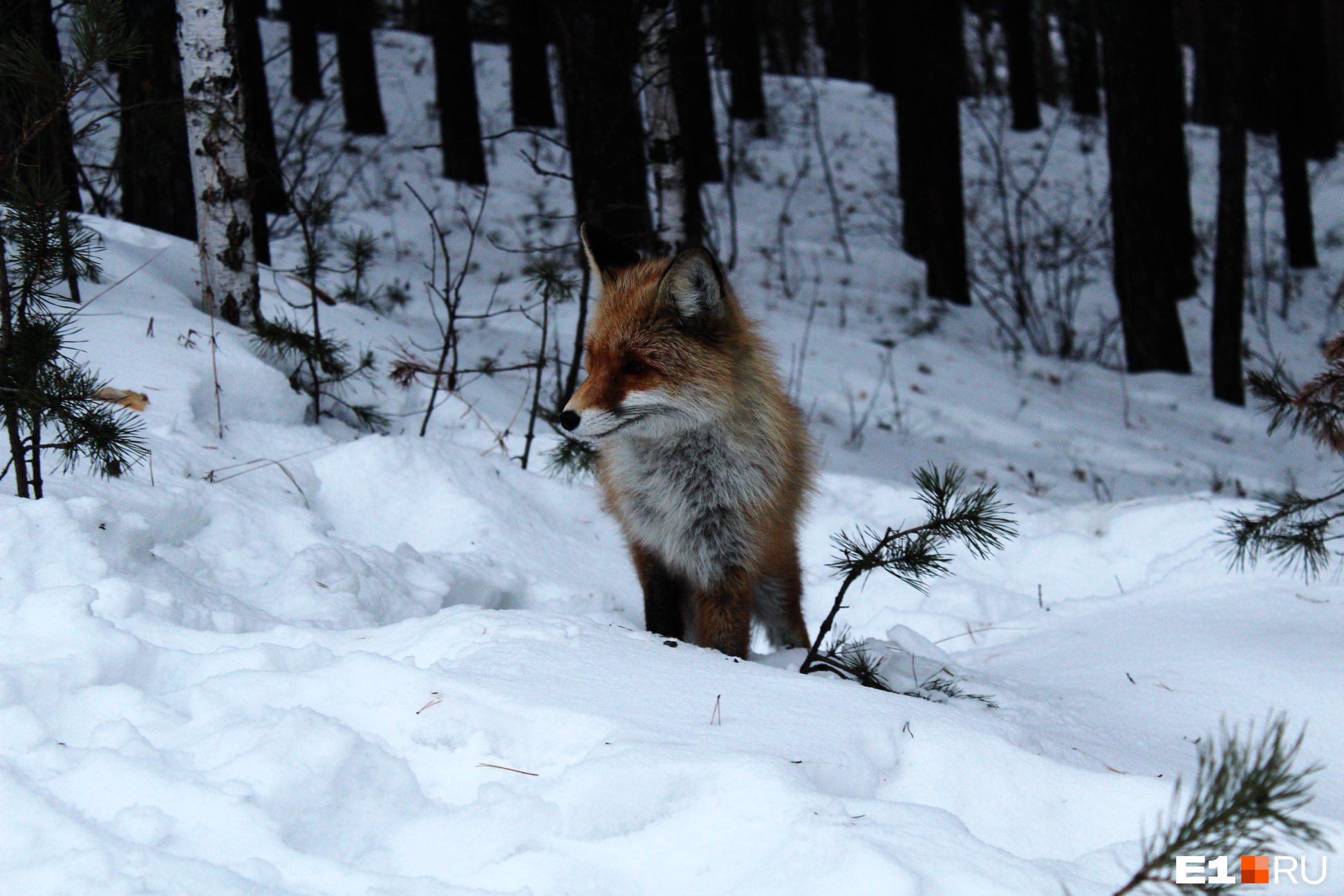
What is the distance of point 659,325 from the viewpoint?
3.82 meters

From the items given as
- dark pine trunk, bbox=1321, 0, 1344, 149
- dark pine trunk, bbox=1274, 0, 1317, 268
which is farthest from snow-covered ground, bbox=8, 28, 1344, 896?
dark pine trunk, bbox=1321, 0, 1344, 149

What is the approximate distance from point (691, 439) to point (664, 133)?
4.00 metres

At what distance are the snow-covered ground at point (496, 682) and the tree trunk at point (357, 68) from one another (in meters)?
12.6

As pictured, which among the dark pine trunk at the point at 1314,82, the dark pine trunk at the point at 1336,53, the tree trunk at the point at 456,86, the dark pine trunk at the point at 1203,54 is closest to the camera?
the tree trunk at the point at 456,86

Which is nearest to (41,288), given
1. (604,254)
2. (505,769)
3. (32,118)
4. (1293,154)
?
(32,118)

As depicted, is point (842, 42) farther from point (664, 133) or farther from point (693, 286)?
point (693, 286)

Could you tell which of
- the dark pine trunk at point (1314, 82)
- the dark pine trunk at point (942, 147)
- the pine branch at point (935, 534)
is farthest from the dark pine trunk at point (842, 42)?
the pine branch at point (935, 534)

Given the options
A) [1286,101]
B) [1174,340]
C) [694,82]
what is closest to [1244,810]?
[1174,340]

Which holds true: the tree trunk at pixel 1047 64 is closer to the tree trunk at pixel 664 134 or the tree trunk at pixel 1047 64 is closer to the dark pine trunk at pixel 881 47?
the dark pine trunk at pixel 881 47

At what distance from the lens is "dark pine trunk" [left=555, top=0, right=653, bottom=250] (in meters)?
9.91

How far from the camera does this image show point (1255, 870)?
2.22 meters

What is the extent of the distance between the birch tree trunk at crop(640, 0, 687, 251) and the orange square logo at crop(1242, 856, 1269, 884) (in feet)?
18.1

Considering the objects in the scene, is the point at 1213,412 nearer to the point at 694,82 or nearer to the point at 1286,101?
the point at 1286,101

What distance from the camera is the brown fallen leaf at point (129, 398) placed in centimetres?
496
